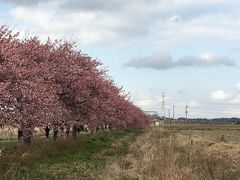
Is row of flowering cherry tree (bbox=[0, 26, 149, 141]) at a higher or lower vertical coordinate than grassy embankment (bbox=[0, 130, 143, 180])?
higher

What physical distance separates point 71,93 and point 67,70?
1691 millimetres

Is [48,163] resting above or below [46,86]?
below

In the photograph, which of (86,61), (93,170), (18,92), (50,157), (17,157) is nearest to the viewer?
(18,92)

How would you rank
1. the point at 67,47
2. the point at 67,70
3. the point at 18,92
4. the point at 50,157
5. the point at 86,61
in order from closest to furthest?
the point at 18,92
the point at 50,157
the point at 67,70
the point at 67,47
the point at 86,61

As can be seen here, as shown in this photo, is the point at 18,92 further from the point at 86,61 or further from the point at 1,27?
the point at 86,61

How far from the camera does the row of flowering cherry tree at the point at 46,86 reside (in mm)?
17031

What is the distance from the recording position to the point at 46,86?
71.9 feet

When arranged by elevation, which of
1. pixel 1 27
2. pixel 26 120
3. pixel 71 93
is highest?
pixel 1 27

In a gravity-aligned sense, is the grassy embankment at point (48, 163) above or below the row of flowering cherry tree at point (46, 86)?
below

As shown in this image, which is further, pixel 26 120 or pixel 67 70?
pixel 67 70

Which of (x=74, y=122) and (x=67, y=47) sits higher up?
(x=67, y=47)

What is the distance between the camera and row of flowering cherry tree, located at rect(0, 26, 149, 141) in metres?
17.0

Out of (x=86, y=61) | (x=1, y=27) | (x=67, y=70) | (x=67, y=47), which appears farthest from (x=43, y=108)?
(x=86, y=61)

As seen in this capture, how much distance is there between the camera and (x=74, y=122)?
27812 millimetres
